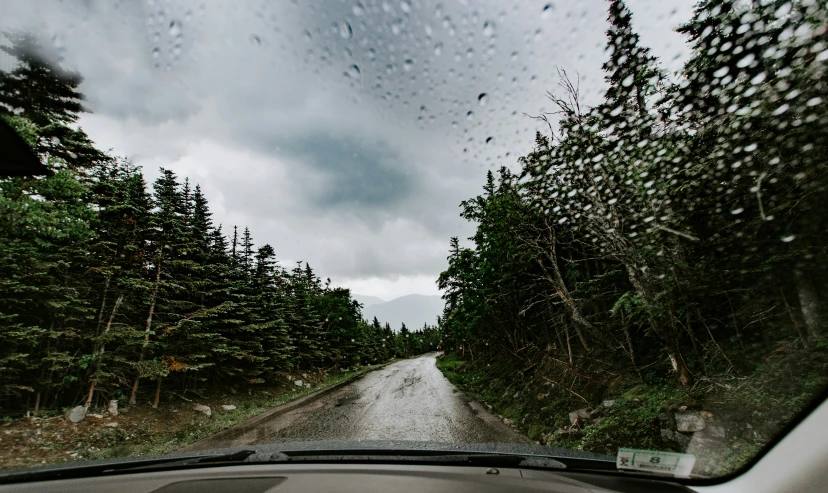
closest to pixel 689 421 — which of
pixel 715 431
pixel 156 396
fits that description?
pixel 715 431

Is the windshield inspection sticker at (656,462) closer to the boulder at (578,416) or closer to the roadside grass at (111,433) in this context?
the boulder at (578,416)

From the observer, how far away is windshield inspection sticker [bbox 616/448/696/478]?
1798 millimetres

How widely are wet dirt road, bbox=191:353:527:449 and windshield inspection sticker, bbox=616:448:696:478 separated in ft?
15.4

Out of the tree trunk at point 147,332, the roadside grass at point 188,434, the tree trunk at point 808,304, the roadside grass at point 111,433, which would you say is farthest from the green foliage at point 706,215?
the tree trunk at point 147,332

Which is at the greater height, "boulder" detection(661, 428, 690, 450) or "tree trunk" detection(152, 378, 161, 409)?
"tree trunk" detection(152, 378, 161, 409)

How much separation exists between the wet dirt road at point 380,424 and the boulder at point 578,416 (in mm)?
1213

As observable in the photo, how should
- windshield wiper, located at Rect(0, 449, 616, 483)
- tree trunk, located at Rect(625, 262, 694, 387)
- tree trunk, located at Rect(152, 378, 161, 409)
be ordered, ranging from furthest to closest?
tree trunk, located at Rect(152, 378, 161, 409) → tree trunk, located at Rect(625, 262, 694, 387) → windshield wiper, located at Rect(0, 449, 616, 483)

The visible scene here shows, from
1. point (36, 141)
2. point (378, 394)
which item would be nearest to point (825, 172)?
point (36, 141)

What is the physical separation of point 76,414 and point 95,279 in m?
4.22

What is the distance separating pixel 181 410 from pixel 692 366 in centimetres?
1680

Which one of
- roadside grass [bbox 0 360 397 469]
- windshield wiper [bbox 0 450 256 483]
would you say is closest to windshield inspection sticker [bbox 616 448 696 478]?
windshield wiper [bbox 0 450 256 483]

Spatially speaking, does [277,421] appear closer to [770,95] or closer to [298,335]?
[770,95]

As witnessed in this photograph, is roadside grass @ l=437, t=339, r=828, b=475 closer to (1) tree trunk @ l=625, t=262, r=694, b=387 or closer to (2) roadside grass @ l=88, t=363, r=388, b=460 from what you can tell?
(1) tree trunk @ l=625, t=262, r=694, b=387

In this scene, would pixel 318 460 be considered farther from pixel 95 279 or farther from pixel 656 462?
pixel 95 279
